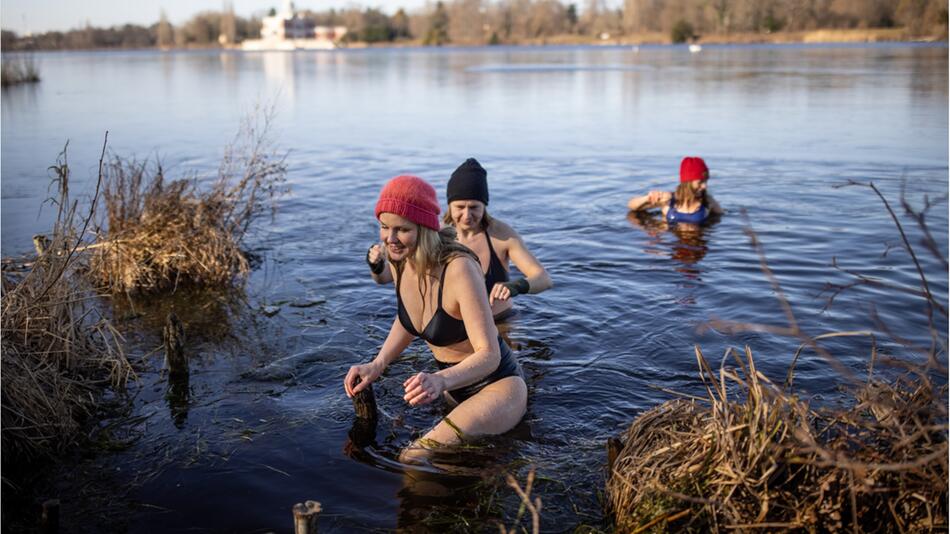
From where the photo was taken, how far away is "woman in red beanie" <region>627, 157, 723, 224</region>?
1155cm

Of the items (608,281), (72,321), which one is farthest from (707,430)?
(608,281)

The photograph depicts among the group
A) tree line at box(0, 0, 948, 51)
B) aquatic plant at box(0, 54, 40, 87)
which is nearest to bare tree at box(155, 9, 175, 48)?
tree line at box(0, 0, 948, 51)

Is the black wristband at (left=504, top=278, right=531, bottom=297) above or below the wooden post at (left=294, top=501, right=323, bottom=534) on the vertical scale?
above

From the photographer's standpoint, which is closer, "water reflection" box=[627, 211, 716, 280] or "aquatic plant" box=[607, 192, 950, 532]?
"aquatic plant" box=[607, 192, 950, 532]

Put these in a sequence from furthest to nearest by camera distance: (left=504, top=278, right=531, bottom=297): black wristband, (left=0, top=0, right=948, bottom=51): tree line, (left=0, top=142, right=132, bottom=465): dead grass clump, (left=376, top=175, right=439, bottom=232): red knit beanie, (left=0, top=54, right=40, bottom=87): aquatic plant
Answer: (left=0, top=0, right=948, bottom=51): tree line → (left=0, top=54, right=40, bottom=87): aquatic plant → (left=504, top=278, right=531, bottom=297): black wristband → (left=0, top=142, right=132, bottom=465): dead grass clump → (left=376, top=175, right=439, bottom=232): red knit beanie

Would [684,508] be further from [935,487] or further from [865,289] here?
[865,289]

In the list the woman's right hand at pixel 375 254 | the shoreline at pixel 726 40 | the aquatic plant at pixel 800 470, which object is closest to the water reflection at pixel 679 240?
the woman's right hand at pixel 375 254

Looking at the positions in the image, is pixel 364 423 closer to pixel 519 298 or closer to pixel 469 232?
pixel 469 232

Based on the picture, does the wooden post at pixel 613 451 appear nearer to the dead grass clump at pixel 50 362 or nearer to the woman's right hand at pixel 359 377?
the woman's right hand at pixel 359 377

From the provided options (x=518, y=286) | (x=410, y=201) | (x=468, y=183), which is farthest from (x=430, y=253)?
(x=468, y=183)

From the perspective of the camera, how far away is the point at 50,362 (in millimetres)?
5883

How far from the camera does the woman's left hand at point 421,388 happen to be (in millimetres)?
4375

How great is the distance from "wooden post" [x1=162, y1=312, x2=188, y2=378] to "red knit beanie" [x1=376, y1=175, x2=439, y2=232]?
231 cm

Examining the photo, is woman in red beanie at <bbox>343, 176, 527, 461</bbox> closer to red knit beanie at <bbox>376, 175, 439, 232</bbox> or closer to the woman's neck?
red knit beanie at <bbox>376, 175, 439, 232</bbox>
